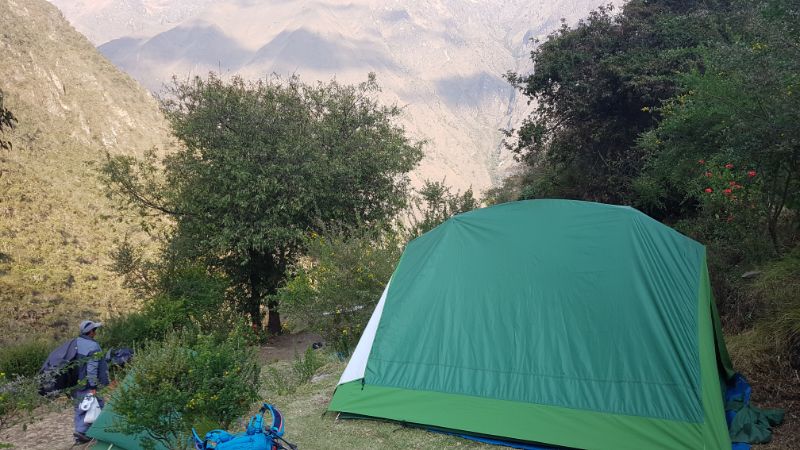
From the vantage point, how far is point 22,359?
12273 mm

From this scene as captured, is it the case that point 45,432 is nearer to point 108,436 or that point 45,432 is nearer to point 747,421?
point 108,436

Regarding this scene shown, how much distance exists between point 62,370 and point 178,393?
82.6 inches

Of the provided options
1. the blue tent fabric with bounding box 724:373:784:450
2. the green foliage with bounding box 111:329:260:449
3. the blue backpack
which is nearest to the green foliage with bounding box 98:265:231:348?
the green foliage with bounding box 111:329:260:449

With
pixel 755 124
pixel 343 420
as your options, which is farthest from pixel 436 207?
pixel 343 420

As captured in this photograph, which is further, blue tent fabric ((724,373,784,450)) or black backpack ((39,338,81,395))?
black backpack ((39,338,81,395))

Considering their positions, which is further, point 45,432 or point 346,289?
point 346,289

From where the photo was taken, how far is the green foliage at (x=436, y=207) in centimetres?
1230

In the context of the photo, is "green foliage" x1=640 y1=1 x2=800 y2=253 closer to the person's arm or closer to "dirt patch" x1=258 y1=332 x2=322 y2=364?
the person's arm

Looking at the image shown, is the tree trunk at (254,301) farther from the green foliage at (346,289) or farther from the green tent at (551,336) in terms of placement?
the green tent at (551,336)

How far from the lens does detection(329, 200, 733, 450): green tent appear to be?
5262 mm

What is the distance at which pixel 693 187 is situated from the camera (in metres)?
11.5

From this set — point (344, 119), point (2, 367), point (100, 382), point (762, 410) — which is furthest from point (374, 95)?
point (762, 410)

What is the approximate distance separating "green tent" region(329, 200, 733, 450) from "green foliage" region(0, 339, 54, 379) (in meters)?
8.84

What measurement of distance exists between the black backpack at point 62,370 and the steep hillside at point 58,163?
10538 mm
